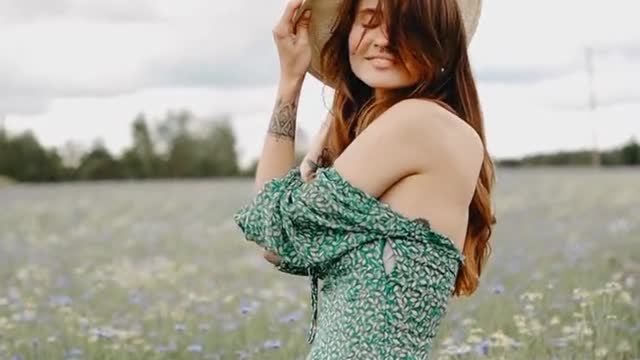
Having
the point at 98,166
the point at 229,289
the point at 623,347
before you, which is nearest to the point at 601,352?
the point at 623,347

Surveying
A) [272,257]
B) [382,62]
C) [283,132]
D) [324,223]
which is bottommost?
[272,257]

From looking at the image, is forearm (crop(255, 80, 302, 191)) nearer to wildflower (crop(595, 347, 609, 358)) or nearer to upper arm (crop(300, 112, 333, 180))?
upper arm (crop(300, 112, 333, 180))

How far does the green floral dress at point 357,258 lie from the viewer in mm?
2320

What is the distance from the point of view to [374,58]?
7.99ft

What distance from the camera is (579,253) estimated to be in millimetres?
8016

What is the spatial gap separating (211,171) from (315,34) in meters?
23.0

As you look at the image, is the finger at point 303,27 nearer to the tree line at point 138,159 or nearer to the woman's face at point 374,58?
the woman's face at point 374,58

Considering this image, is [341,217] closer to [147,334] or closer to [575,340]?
[575,340]

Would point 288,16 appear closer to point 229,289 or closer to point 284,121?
point 284,121

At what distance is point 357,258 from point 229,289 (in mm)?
4659

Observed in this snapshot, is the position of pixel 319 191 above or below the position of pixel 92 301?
above

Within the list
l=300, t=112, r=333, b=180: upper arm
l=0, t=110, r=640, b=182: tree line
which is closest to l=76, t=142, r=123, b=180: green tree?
l=0, t=110, r=640, b=182: tree line

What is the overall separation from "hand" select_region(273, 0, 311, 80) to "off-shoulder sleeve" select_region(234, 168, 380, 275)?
0.23 metres

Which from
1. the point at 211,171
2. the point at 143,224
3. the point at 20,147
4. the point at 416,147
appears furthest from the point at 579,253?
the point at 211,171
